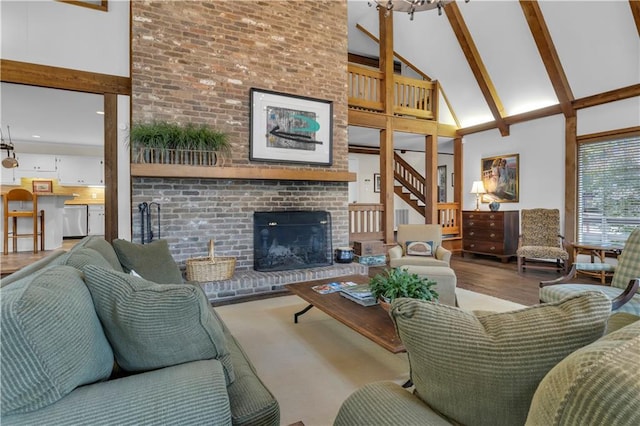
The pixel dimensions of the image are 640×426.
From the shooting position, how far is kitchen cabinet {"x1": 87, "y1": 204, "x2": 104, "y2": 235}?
8.60 m

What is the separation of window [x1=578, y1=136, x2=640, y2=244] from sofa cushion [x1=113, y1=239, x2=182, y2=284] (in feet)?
19.9

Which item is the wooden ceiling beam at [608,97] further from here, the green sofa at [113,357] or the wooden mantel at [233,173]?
the green sofa at [113,357]

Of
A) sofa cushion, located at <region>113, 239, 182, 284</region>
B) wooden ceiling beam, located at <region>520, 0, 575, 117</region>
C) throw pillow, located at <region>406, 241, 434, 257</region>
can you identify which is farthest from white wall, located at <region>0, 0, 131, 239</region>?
wooden ceiling beam, located at <region>520, 0, 575, 117</region>

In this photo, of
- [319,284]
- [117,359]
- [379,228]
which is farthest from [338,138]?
[117,359]

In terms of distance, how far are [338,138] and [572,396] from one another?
4.68 meters

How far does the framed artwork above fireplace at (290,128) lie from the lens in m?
4.34

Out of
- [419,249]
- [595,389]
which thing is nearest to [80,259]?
[595,389]

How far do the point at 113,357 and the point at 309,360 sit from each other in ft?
4.86

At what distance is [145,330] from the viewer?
0.97 meters

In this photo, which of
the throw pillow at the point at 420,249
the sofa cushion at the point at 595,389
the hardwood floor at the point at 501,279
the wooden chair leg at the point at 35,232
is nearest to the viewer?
the sofa cushion at the point at 595,389

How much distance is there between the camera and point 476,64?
19.7 feet

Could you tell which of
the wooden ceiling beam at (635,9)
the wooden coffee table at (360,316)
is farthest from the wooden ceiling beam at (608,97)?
the wooden coffee table at (360,316)

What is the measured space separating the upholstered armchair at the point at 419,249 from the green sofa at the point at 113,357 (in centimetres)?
308

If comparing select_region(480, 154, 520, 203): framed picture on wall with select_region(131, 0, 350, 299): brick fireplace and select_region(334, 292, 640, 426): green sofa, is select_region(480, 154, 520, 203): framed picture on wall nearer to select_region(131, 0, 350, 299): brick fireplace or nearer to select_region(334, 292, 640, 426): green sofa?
select_region(131, 0, 350, 299): brick fireplace
